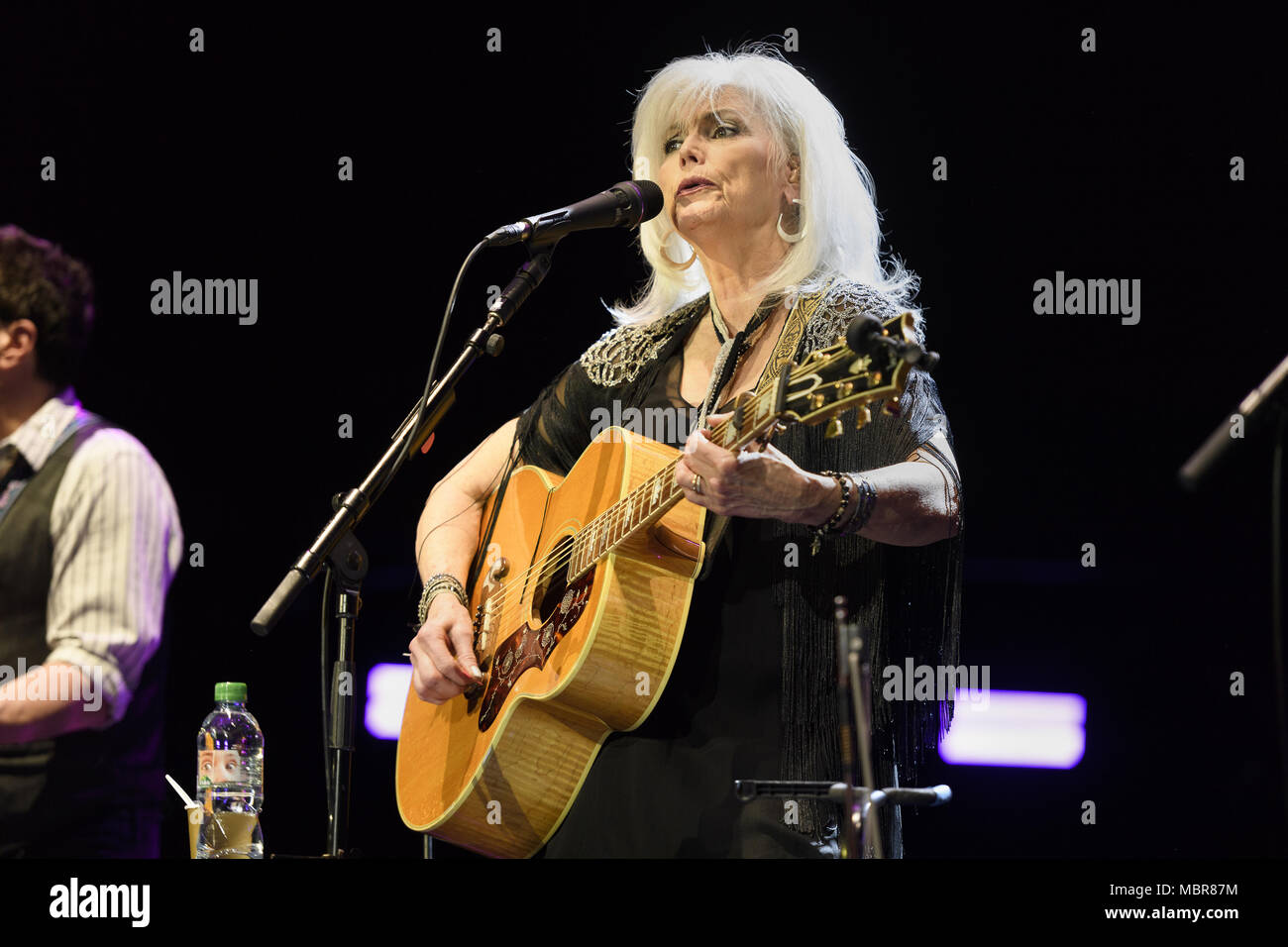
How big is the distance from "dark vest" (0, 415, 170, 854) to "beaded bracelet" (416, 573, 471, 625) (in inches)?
23.0

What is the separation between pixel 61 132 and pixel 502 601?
2315 millimetres

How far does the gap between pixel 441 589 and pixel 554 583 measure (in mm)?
395

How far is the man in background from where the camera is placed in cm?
260

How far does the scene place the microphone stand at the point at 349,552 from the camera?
269 centimetres

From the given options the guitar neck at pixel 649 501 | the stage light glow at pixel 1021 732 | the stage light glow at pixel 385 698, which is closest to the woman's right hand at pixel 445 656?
the guitar neck at pixel 649 501

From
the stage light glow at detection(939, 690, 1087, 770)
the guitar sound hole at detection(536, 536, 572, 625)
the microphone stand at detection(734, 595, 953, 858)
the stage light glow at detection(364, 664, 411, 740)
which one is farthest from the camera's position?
the stage light glow at detection(364, 664, 411, 740)

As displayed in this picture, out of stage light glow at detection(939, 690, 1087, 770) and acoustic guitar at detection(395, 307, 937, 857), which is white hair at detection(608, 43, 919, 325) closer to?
acoustic guitar at detection(395, 307, 937, 857)

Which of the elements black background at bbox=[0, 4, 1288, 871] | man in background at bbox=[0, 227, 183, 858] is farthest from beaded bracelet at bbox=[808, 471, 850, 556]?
black background at bbox=[0, 4, 1288, 871]

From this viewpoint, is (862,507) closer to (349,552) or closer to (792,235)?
(792,235)

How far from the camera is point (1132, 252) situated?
3.67 metres

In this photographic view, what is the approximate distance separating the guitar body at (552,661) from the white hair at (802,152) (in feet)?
1.89

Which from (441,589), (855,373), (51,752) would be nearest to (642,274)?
(441,589)

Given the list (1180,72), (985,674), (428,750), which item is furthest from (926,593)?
(1180,72)
